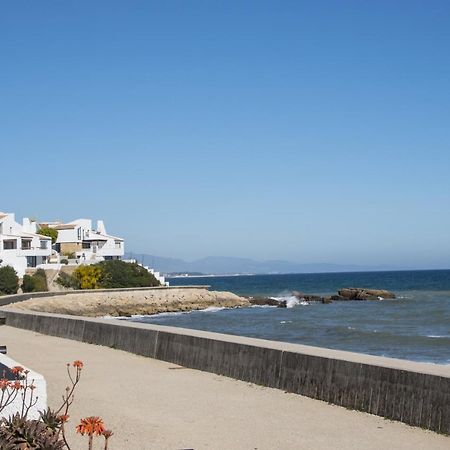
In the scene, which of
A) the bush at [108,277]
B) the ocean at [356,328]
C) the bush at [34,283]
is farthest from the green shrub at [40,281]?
the ocean at [356,328]

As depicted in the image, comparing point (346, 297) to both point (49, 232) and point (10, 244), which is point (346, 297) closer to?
point (49, 232)

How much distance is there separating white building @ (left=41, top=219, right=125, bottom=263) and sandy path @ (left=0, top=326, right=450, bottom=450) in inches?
2976

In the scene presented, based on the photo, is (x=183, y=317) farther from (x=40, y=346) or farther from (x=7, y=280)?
(x=40, y=346)

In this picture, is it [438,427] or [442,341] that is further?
[442,341]

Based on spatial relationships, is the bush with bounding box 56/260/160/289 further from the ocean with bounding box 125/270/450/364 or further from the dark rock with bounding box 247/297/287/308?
the ocean with bounding box 125/270/450/364

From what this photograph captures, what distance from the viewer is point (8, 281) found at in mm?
64125

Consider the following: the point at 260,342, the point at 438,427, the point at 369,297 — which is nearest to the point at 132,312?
the point at 369,297

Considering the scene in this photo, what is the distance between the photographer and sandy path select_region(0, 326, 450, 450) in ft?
27.7

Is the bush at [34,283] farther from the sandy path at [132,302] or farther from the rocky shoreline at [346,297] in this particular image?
the rocky shoreline at [346,297]

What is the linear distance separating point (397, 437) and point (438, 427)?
537 mm

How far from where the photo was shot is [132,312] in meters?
64.3

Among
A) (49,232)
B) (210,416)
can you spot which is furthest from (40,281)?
(210,416)

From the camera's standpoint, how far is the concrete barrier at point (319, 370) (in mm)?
9180

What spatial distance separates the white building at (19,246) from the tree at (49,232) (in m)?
3.49
